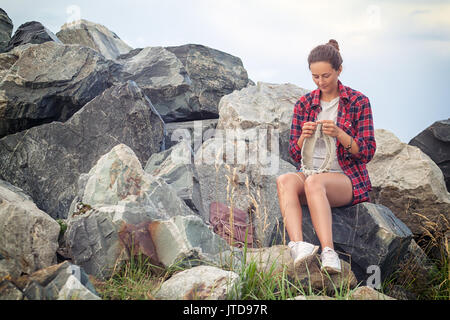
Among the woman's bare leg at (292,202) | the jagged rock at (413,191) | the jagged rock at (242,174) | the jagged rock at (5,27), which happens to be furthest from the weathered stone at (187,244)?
the jagged rock at (5,27)

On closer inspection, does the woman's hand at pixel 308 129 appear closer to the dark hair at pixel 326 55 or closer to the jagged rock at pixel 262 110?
the dark hair at pixel 326 55

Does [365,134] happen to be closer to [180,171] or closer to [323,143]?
[323,143]

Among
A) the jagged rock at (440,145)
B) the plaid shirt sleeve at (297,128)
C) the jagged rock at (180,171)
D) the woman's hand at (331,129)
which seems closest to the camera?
the woman's hand at (331,129)

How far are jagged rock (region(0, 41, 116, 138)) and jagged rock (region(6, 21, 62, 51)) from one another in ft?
2.95

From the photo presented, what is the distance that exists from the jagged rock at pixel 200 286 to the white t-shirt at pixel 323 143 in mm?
1608

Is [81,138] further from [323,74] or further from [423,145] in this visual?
[423,145]

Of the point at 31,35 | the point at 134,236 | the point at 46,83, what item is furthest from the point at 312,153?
the point at 31,35

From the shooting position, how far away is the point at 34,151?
5.16 metres

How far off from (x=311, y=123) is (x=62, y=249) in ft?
7.82

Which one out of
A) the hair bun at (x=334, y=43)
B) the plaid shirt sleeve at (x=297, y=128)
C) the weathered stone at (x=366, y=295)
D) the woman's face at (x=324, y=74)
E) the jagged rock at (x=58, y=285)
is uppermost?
the hair bun at (x=334, y=43)

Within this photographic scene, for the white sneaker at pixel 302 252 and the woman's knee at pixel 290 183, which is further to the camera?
the woman's knee at pixel 290 183

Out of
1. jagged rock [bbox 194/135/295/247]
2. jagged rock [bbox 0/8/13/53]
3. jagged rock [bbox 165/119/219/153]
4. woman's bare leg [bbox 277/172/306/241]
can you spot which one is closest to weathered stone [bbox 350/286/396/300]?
woman's bare leg [bbox 277/172/306/241]

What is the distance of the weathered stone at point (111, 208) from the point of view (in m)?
3.30

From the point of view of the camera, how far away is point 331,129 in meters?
3.66
